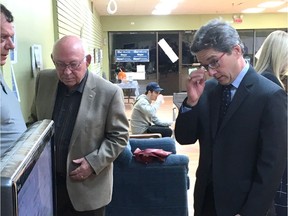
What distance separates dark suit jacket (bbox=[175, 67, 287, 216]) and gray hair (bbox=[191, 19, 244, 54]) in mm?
154

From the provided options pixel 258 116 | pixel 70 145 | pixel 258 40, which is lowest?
pixel 70 145

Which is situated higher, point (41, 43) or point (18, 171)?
point (41, 43)

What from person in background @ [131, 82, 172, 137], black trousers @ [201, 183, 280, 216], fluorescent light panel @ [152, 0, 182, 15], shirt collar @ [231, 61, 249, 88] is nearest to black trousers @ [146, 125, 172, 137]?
person in background @ [131, 82, 172, 137]

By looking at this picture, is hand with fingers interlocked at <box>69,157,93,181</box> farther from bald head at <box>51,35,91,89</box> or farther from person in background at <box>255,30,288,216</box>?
person in background at <box>255,30,288,216</box>

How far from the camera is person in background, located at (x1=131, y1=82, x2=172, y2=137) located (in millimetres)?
5167

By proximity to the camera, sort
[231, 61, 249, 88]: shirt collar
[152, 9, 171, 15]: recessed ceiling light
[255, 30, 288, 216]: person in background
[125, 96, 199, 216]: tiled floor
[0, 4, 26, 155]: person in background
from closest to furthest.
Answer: [0, 4, 26, 155]: person in background
[231, 61, 249, 88]: shirt collar
[255, 30, 288, 216]: person in background
[125, 96, 199, 216]: tiled floor
[152, 9, 171, 15]: recessed ceiling light

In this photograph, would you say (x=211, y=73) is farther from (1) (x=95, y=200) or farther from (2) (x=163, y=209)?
(2) (x=163, y=209)

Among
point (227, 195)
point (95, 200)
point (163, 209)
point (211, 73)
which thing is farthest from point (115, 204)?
point (211, 73)

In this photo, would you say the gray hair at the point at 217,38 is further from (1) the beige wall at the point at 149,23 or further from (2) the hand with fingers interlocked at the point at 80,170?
(1) the beige wall at the point at 149,23

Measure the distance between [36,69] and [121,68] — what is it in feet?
35.1

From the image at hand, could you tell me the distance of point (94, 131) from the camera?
1.87m

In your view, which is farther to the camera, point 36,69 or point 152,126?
point 152,126

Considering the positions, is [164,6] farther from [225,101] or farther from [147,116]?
[225,101]

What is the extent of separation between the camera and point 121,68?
13055 mm
